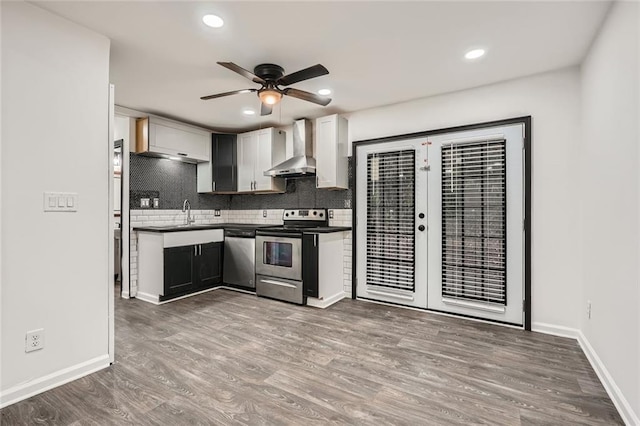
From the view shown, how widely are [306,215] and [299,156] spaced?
2.71 feet

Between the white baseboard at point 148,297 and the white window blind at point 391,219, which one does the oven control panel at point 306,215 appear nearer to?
the white window blind at point 391,219

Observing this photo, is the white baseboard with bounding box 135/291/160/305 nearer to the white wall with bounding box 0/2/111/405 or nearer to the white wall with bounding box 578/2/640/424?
the white wall with bounding box 0/2/111/405

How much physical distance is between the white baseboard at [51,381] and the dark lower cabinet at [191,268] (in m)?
1.62

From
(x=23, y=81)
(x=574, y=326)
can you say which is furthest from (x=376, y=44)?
(x=574, y=326)

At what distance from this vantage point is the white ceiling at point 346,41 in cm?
206

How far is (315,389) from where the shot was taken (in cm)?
204

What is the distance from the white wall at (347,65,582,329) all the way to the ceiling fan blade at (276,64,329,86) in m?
1.91

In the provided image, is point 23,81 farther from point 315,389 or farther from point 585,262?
point 585,262

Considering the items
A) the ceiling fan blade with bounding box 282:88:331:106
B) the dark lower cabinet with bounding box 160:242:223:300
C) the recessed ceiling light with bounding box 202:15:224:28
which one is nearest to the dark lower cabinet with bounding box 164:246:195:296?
the dark lower cabinet with bounding box 160:242:223:300

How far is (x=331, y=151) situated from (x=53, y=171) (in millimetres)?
2769

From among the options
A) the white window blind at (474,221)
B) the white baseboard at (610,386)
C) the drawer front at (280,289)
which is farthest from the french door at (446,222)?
the drawer front at (280,289)

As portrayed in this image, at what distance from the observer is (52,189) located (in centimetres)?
207

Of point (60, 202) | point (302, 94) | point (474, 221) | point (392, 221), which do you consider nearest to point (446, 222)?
point (474, 221)

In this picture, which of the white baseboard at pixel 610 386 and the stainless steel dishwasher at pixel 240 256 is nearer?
the white baseboard at pixel 610 386
